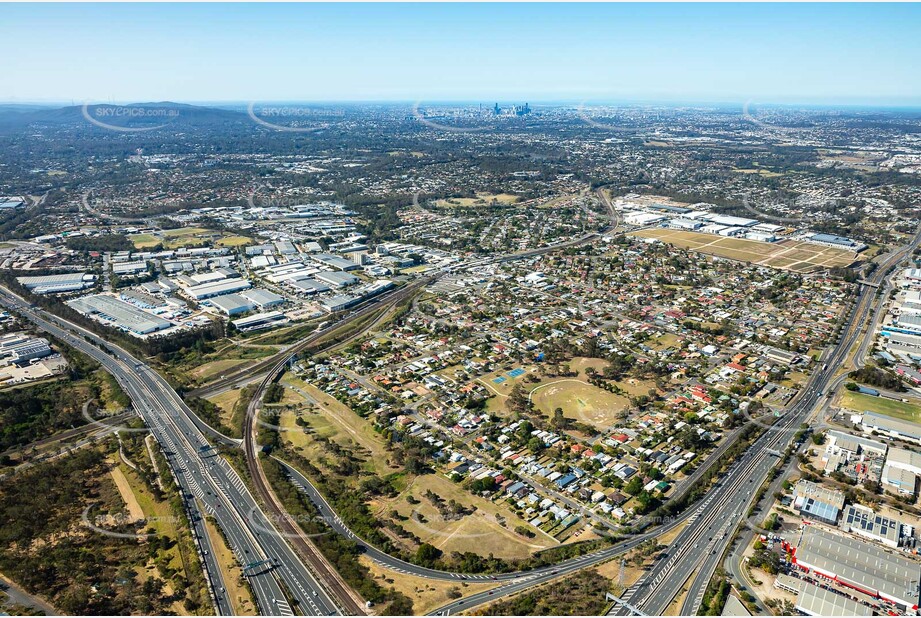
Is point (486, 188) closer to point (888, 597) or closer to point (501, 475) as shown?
point (501, 475)

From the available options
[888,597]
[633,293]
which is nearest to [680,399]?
[888,597]

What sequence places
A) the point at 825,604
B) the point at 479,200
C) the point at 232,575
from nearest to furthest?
the point at 825,604, the point at 232,575, the point at 479,200

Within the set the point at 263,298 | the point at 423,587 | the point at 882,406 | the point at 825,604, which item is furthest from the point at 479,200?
the point at 825,604

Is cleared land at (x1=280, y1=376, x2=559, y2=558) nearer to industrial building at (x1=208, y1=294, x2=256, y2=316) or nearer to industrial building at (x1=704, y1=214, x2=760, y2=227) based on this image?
industrial building at (x1=208, y1=294, x2=256, y2=316)

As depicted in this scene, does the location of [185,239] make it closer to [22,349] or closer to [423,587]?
[22,349]

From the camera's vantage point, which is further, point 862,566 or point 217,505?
point 217,505

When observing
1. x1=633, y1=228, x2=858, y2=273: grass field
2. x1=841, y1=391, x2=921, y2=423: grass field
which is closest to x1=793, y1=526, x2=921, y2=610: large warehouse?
x1=841, y1=391, x2=921, y2=423: grass field

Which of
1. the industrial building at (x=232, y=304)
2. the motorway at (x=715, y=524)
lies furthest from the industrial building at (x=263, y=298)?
the motorway at (x=715, y=524)
